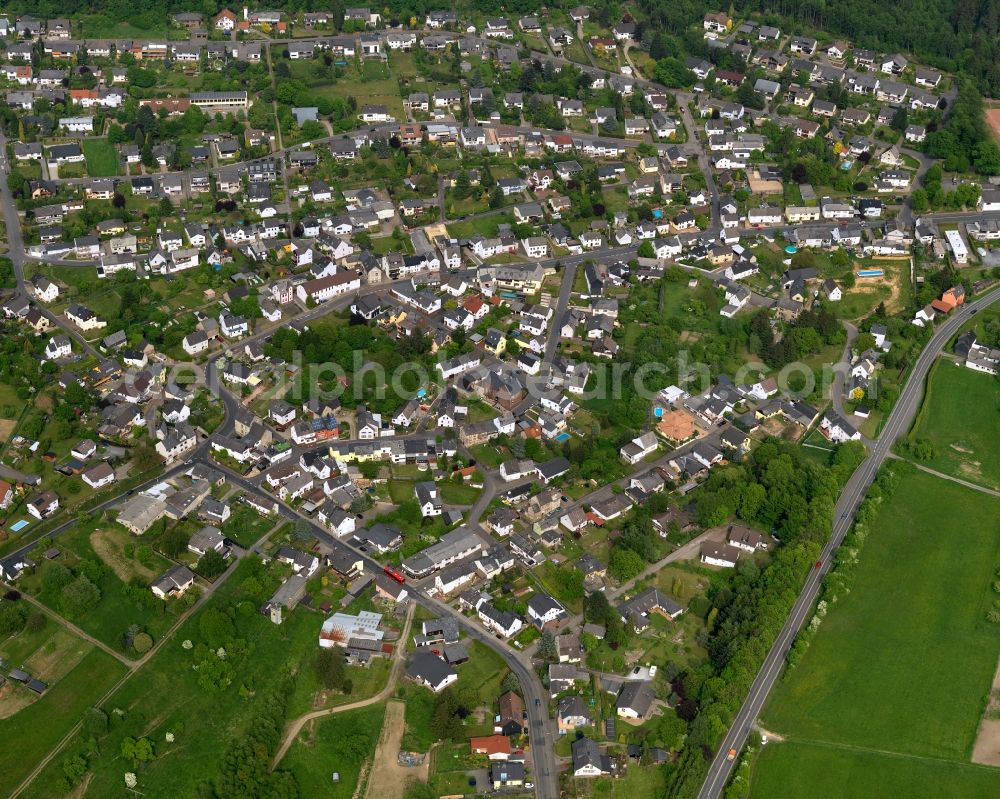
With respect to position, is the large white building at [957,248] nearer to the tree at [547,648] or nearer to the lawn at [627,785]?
the tree at [547,648]

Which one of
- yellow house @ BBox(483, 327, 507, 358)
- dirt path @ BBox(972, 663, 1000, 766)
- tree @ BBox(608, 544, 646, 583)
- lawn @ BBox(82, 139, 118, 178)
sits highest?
lawn @ BBox(82, 139, 118, 178)

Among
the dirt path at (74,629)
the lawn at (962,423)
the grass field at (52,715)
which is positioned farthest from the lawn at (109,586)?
the lawn at (962,423)

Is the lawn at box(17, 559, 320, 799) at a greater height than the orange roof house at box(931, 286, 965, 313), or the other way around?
the orange roof house at box(931, 286, 965, 313)

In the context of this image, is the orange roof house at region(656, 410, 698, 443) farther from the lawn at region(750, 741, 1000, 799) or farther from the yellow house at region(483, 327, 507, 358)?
the lawn at region(750, 741, 1000, 799)

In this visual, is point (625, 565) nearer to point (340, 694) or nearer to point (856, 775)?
point (856, 775)

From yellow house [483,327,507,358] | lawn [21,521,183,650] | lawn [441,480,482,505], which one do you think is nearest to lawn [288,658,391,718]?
lawn [21,521,183,650]

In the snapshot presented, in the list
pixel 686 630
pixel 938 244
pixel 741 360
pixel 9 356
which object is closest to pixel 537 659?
pixel 686 630

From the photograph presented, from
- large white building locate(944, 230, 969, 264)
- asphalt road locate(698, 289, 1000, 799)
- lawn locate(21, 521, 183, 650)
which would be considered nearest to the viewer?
asphalt road locate(698, 289, 1000, 799)
